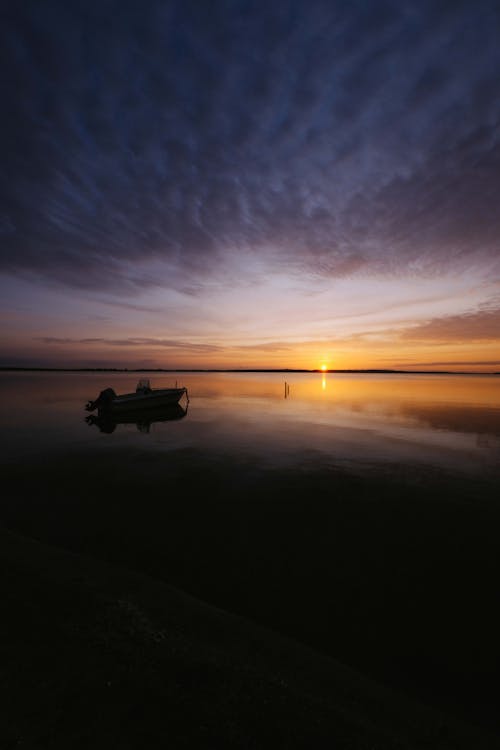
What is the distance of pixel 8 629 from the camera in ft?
16.5

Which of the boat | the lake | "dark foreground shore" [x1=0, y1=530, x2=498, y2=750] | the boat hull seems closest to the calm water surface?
the lake

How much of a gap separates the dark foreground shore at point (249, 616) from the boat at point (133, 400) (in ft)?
81.5

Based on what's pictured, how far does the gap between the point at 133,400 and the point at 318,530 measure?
34.8m

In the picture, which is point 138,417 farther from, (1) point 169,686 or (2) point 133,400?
(1) point 169,686

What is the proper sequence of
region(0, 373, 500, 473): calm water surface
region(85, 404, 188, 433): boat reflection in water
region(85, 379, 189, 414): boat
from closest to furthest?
region(0, 373, 500, 473): calm water surface → region(85, 404, 188, 433): boat reflection in water → region(85, 379, 189, 414): boat

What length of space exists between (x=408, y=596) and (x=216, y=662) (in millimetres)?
5967

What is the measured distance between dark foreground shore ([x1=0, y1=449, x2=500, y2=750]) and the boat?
2485 cm

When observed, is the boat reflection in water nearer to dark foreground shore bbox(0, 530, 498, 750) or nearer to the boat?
the boat

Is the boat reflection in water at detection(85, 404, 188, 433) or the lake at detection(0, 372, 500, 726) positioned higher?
the lake at detection(0, 372, 500, 726)

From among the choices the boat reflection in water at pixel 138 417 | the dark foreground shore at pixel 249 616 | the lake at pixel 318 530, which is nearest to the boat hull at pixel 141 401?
the boat reflection in water at pixel 138 417

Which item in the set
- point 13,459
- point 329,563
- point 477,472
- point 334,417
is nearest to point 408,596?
point 329,563

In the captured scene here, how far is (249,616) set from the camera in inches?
299

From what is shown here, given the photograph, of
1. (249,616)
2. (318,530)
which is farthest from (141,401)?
(249,616)

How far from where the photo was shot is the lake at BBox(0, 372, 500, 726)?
23.3ft
